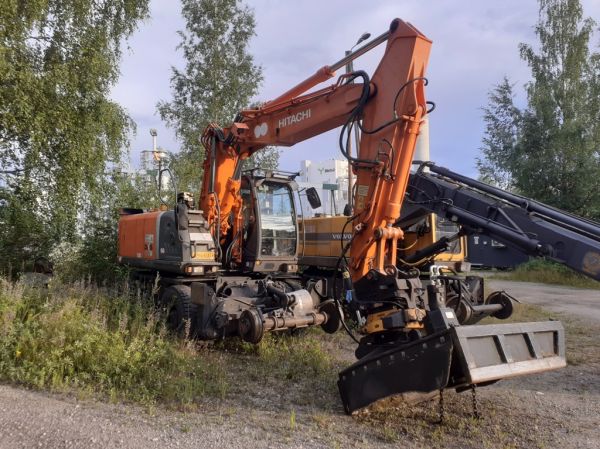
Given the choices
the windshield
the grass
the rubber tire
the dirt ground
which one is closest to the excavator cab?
the windshield

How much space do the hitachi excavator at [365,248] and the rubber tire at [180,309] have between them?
0.03 metres

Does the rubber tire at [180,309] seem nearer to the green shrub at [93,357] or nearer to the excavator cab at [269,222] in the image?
the green shrub at [93,357]

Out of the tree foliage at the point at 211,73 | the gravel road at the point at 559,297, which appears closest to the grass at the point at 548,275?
the gravel road at the point at 559,297

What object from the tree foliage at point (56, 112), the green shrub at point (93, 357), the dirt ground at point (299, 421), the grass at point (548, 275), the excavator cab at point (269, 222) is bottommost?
the dirt ground at point (299, 421)

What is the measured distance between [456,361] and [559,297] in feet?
45.1

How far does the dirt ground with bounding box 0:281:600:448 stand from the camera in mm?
4199

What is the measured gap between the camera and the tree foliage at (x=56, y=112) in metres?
9.43

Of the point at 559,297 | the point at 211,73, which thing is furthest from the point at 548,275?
the point at 211,73

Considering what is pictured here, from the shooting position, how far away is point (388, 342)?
5.29m

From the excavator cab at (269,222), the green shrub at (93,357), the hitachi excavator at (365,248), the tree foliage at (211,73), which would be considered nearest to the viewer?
the hitachi excavator at (365,248)

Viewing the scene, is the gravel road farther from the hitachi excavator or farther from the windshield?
the windshield

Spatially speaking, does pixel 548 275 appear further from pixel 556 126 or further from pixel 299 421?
pixel 299 421

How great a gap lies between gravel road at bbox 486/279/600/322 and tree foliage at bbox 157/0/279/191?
430 inches

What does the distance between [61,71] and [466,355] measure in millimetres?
9108
